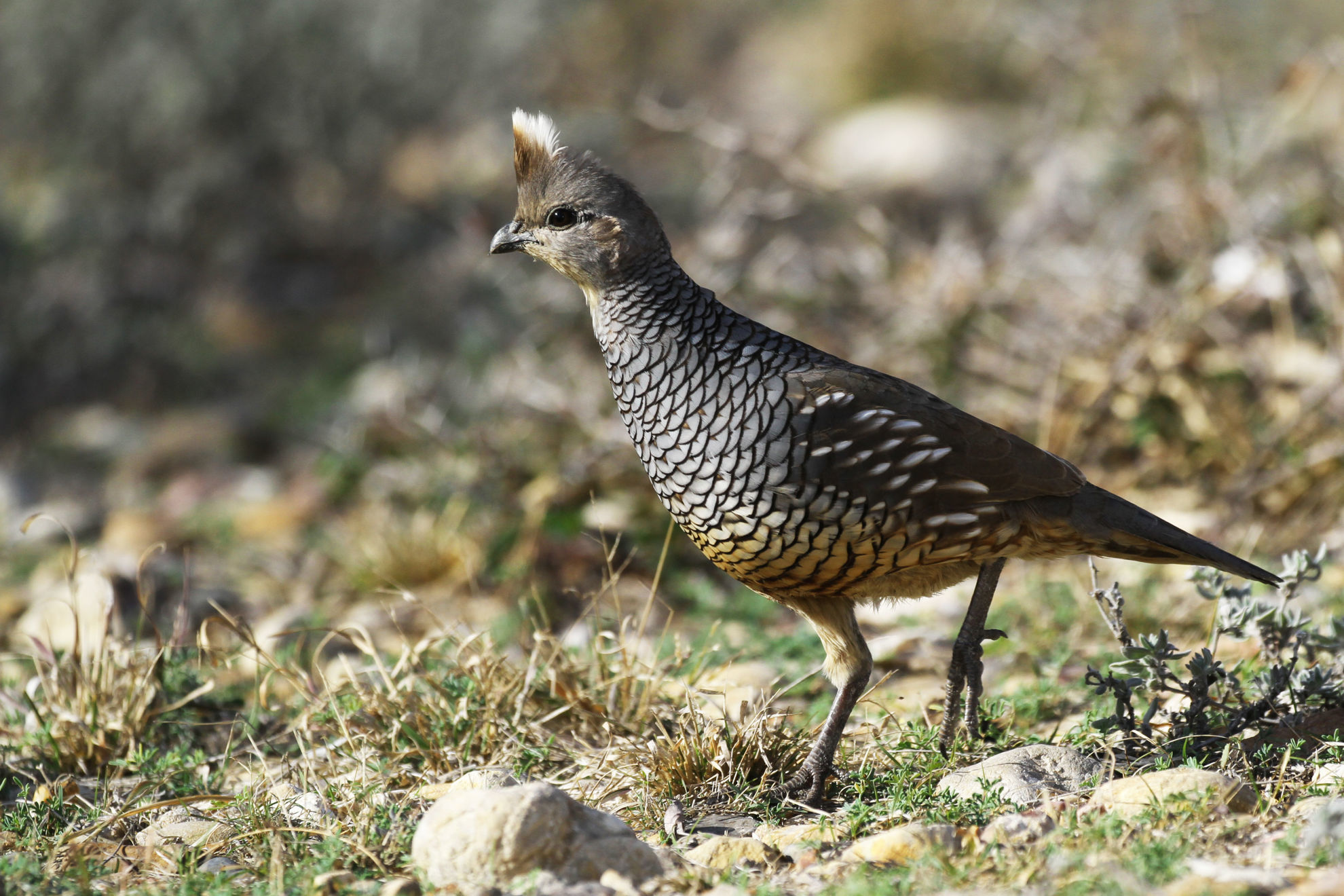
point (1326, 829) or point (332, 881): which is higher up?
point (1326, 829)

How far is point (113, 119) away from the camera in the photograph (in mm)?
9055

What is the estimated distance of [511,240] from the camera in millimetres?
3809

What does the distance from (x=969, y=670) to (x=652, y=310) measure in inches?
52.6

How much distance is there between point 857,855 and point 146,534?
4892 millimetres

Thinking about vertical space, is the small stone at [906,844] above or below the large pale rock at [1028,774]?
below

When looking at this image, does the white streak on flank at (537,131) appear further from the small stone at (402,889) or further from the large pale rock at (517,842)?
the small stone at (402,889)

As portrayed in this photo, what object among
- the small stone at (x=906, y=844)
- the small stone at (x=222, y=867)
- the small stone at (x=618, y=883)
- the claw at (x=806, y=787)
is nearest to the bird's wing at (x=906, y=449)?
the claw at (x=806, y=787)

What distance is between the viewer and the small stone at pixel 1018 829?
283cm

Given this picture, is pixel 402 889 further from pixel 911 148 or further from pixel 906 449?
pixel 911 148

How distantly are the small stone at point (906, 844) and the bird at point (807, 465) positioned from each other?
0.43 metres

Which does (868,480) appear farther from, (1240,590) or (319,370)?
(319,370)

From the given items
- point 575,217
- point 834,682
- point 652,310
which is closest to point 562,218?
point 575,217

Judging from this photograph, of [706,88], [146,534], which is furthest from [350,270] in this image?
[706,88]

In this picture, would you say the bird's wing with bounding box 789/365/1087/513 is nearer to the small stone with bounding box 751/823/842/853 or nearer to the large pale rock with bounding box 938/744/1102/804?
the large pale rock with bounding box 938/744/1102/804
